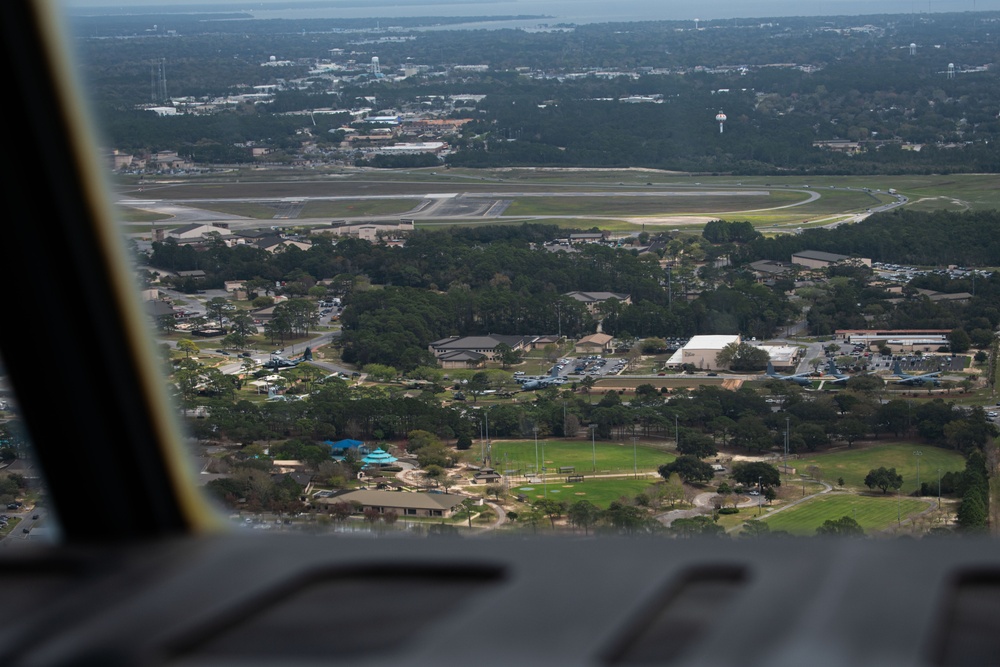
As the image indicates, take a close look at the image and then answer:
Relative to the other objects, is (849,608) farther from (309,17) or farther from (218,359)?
(309,17)

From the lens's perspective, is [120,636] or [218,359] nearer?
[120,636]

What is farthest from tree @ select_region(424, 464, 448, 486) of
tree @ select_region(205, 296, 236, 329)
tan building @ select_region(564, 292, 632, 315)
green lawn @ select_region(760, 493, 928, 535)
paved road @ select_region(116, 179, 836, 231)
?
paved road @ select_region(116, 179, 836, 231)

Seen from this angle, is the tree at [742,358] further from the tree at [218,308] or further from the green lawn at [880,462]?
the tree at [218,308]

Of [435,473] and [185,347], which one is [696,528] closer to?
[435,473]

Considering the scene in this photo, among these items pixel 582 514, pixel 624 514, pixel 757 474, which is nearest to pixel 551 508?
pixel 582 514

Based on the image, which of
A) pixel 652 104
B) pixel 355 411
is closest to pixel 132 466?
pixel 355 411

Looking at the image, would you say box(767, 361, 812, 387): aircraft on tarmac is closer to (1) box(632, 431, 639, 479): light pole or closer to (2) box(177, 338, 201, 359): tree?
(1) box(632, 431, 639, 479): light pole
